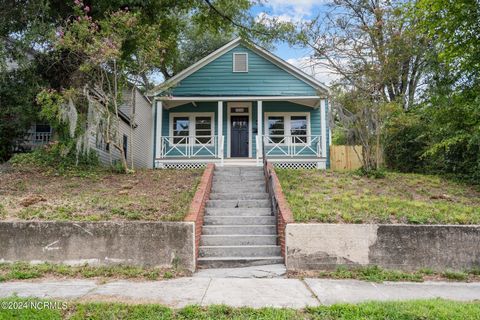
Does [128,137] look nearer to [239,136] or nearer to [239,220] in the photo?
[239,136]

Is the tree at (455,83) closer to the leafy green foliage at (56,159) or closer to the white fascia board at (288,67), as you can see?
the white fascia board at (288,67)

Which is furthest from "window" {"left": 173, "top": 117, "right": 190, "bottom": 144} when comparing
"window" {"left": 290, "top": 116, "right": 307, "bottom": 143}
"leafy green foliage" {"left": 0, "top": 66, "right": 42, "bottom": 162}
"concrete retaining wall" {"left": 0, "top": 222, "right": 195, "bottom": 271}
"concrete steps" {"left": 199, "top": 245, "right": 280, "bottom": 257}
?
"concrete retaining wall" {"left": 0, "top": 222, "right": 195, "bottom": 271}

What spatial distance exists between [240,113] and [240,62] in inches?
86.6

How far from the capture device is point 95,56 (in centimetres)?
984

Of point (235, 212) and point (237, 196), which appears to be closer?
point (235, 212)

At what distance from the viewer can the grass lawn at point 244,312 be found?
3.99 meters

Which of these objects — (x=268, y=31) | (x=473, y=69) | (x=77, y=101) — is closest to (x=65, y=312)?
(x=77, y=101)

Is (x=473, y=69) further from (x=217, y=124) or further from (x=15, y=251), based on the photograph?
(x=15, y=251)

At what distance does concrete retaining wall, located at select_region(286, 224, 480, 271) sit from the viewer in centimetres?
639

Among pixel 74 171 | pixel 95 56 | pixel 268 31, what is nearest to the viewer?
pixel 95 56

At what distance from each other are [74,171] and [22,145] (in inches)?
169

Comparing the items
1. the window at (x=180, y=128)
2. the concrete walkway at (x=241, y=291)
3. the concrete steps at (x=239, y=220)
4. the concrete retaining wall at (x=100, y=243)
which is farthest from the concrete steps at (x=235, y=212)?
the window at (x=180, y=128)

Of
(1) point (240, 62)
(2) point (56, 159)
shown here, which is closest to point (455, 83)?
(1) point (240, 62)

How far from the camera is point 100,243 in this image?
21.1 feet
